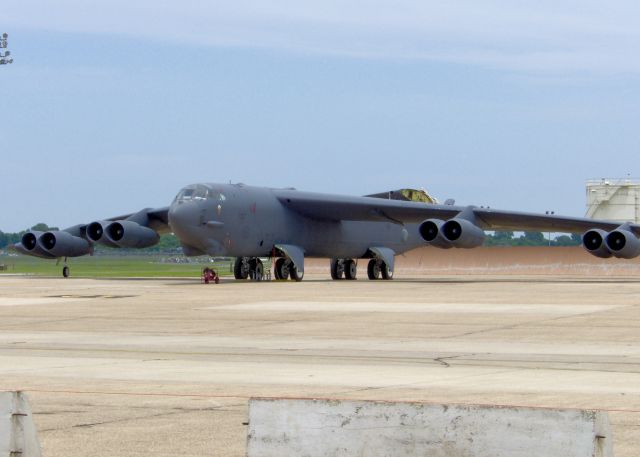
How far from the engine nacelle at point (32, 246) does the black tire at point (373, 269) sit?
44.3 feet

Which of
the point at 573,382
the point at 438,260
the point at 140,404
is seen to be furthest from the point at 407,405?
the point at 438,260

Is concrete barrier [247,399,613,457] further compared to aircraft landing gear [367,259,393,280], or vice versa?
aircraft landing gear [367,259,393,280]

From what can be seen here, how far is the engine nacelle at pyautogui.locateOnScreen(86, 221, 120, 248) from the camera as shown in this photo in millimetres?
50500

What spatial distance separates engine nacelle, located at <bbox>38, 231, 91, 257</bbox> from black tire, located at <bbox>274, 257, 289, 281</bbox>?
929 cm

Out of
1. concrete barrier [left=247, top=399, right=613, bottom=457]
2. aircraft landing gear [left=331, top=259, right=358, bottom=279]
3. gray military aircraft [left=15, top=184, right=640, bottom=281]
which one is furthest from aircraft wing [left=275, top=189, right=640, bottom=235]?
concrete barrier [left=247, top=399, right=613, bottom=457]

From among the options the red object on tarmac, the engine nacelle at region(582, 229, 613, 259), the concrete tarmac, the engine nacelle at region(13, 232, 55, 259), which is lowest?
the concrete tarmac

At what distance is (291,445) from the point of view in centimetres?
679

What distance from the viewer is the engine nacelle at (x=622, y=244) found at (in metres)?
46.0

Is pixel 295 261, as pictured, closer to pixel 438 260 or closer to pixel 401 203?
pixel 401 203

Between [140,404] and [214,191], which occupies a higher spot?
[214,191]

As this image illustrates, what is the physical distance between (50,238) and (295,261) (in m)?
11.7

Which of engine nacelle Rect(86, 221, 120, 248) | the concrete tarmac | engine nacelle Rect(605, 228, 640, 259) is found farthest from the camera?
engine nacelle Rect(86, 221, 120, 248)

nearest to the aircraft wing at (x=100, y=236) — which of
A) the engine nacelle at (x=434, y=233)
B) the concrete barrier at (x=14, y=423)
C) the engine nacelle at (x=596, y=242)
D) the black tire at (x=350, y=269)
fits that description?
the black tire at (x=350, y=269)

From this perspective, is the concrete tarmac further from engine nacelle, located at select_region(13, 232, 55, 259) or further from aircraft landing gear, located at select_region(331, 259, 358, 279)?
aircraft landing gear, located at select_region(331, 259, 358, 279)
